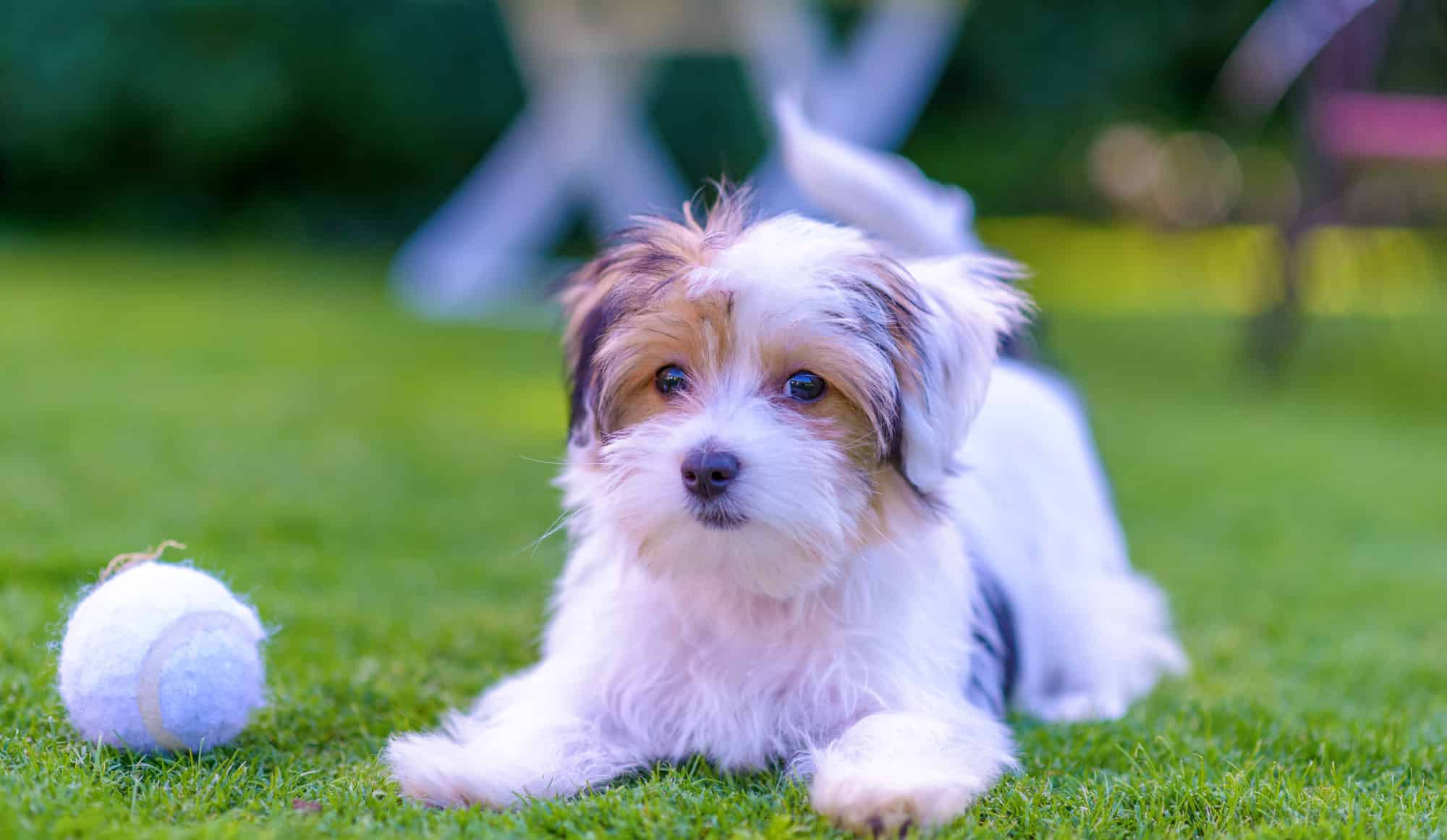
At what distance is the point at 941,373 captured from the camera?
115 inches

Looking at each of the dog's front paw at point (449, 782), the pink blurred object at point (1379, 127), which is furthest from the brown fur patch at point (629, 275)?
the pink blurred object at point (1379, 127)

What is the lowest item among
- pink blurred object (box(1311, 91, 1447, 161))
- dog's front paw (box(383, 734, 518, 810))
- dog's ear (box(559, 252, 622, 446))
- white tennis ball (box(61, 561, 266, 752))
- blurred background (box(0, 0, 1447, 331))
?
dog's front paw (box(383, 734, 518, 810))

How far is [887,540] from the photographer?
2893mm

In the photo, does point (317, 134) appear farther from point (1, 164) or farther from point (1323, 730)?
point (1323, 730)

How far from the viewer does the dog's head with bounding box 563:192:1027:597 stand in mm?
2646

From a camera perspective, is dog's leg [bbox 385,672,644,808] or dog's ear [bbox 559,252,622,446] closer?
dog's leg [bbox 385,672,644,808]

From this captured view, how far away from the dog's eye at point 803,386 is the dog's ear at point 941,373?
0.18m

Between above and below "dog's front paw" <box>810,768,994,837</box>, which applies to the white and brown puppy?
above

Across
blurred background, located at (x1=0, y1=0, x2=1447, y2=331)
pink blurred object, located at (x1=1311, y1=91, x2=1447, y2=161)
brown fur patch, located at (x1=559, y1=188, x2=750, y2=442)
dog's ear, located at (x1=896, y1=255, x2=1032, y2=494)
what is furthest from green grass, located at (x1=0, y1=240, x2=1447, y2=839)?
blurred background, located at (x1=0, y1=0, x2=1447, y2=331)

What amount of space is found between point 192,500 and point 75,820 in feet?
9.70

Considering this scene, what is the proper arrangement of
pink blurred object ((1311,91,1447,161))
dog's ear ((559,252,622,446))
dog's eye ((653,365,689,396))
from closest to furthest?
dog's eye ((653,365,689,396)), dog's ear ((559,252,622,446)), pink blurred object ((1311,91,1447,161))

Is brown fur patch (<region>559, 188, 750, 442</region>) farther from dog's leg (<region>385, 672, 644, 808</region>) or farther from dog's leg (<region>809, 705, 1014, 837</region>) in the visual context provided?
dog's leg (<region>809, 705, 1014, 837</region>)

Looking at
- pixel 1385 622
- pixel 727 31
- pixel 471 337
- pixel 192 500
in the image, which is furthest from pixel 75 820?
pixel 727 31

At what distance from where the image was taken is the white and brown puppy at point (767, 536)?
2.64 metres
